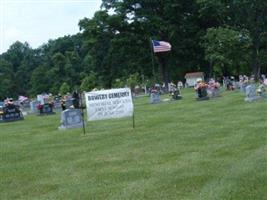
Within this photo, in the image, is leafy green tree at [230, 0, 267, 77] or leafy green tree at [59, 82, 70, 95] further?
leafy green tree at [59, 82, 70, 95]

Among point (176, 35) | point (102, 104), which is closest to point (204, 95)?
point (102, 104)

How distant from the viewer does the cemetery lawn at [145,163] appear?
9.33 meters

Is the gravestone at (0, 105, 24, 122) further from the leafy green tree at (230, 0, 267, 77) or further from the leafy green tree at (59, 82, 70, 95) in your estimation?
the leafy green tree at (59, 82, 70, 95)

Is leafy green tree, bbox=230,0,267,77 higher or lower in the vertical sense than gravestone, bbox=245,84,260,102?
higher

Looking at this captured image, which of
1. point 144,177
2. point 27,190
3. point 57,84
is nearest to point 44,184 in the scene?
point 27,190

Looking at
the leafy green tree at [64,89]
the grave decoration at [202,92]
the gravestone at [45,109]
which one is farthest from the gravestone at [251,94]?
the leafy green tree at [64,89]

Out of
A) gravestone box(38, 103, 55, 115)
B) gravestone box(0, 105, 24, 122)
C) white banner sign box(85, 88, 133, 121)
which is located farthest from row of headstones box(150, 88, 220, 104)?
white banner sign box(85, 88, 133, 121)

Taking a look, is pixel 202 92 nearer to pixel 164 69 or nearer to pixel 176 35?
pixel 176 35

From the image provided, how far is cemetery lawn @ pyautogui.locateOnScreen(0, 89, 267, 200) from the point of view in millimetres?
9328

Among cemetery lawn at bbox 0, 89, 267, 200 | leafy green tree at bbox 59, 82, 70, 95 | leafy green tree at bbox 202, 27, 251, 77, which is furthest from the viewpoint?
leafy green tree at bbox 59, 82, 70, 95

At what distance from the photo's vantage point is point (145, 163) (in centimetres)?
1201

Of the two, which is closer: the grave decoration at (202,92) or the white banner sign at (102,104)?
the white banner sign at (102,104)

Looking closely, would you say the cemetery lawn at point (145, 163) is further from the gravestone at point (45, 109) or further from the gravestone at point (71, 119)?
the gravestone at point (45, 109)

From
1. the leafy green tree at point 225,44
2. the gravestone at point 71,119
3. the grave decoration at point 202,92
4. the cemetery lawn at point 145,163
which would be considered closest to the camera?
the cemetery lawn at point 145,163
